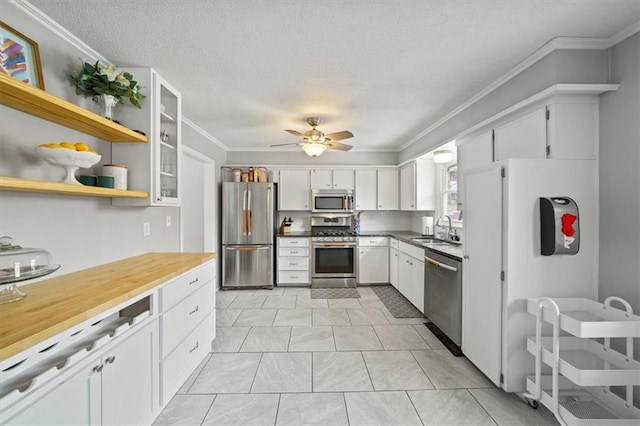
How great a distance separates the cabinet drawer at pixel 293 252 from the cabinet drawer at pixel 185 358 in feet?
7.30

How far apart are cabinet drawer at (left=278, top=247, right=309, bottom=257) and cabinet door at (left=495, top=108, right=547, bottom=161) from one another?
3188 millimetres

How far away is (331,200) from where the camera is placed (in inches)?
194

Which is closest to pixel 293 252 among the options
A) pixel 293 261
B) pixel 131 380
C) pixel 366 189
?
→ pixel 293 261

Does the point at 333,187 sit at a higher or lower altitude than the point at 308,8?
lower

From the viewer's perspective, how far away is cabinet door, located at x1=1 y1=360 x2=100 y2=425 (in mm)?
942

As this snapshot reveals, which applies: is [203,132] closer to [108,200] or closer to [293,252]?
[108,200]

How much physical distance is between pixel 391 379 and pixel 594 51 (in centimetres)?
286

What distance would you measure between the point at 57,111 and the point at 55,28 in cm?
68

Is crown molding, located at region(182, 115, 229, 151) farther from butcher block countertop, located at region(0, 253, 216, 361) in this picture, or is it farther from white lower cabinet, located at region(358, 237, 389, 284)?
white lower cabinet, located at region(358, 237, 389, 284)

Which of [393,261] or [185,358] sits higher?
[393,261]

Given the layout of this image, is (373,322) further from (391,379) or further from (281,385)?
(281,385)

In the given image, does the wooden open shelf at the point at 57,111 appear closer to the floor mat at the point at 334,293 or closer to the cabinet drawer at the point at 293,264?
the cabinet drawer at the point at 293,264

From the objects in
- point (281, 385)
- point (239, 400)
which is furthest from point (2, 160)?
→ point (281, 385)

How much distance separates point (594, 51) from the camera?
1.88 meters
